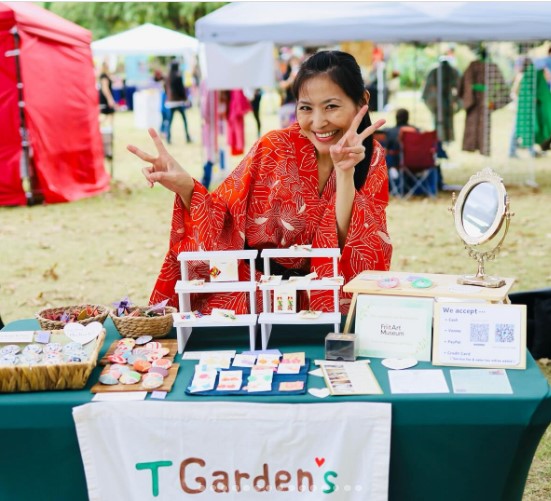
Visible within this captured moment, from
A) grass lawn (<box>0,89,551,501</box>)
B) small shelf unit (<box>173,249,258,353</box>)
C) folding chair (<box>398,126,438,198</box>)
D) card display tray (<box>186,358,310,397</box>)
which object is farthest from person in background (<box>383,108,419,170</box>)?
card display tray (<box>186,358,310,397</box>)

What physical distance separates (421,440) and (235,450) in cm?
46

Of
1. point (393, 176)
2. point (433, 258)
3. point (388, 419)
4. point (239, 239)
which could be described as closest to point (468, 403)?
point (388, 419)

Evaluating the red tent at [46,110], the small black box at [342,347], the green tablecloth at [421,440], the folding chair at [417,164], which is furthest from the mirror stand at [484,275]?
the red tent at [46,110]

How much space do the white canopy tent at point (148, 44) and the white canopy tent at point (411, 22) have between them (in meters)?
6.20

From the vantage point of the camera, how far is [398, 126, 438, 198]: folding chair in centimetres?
860

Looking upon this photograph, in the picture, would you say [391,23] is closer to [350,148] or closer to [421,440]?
[350,148]

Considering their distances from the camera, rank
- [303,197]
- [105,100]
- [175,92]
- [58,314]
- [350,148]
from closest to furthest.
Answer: [350,148]
[58,314]
[303,197]
[105,100]
[175,92]

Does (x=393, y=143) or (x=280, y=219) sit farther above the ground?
(x=280, y=219)

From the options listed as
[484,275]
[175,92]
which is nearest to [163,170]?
[484,275]

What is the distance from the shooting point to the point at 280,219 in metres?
2.55

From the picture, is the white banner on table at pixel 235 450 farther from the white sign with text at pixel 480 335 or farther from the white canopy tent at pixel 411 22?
the white canopy tent at pixel 411 22

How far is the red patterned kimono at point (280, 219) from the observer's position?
2.44 meters

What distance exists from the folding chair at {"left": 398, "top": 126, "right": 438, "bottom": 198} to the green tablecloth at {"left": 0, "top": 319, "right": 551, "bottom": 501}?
22.4ft

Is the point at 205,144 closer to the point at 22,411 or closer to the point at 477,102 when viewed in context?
the point at 477,102
